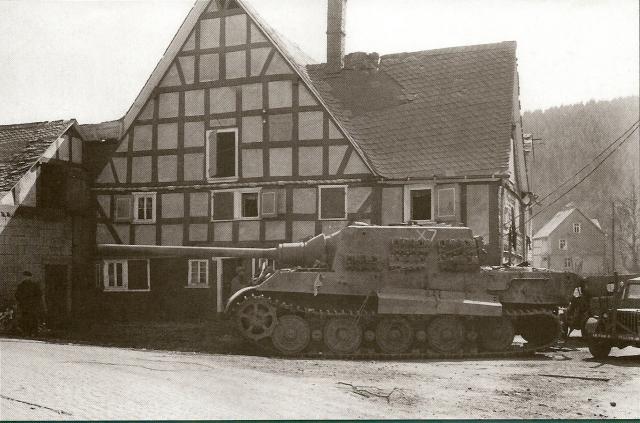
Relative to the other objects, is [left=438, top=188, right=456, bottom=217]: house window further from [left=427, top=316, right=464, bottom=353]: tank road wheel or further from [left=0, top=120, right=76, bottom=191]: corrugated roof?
[left=0, top=120, right=76, bottom=191]: corrugated roof

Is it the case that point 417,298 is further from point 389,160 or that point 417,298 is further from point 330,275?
point 389,160

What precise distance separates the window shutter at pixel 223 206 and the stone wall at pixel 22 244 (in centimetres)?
476

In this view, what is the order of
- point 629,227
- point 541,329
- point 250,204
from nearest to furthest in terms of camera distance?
1. point 541,329
2. point 250,204
3. point 629,227

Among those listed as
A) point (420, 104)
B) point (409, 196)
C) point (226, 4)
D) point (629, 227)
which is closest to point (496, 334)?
point (409, 196)

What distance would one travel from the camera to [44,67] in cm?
1021

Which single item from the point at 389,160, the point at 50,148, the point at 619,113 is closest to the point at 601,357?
the point at 619,113

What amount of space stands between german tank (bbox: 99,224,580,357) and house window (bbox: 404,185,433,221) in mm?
4222

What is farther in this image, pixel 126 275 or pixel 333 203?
pixel 126 275

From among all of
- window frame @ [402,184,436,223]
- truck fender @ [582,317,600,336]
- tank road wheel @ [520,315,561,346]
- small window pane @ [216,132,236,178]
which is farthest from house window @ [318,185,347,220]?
truck fender @ [582,317,600,336]

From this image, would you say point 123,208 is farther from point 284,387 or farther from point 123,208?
point 284,387

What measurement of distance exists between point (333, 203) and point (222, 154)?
3.65 meters

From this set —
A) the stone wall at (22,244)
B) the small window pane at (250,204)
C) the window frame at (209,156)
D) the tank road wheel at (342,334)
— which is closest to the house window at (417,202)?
the small window pane at (250,204)

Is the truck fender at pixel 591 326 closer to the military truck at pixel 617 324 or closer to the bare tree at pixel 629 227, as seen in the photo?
the military truck at pixel 617 324

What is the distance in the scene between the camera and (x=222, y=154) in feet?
69.5
